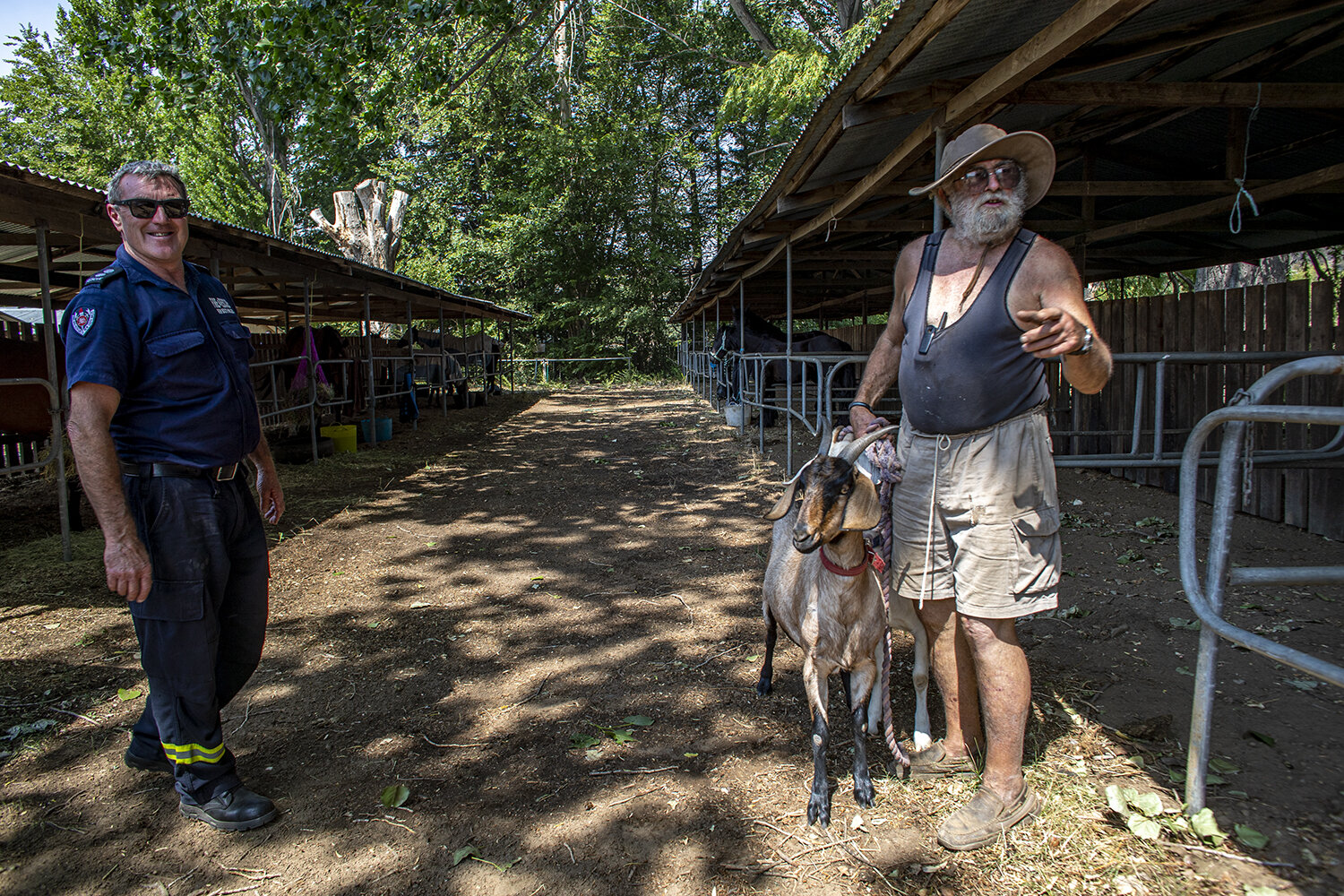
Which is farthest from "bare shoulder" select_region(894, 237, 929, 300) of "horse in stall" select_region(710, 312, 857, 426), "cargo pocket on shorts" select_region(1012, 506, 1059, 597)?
"horse in stall" select_region(710, 312, 857, 426)

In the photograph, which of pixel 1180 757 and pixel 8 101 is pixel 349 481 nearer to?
pixel 1180 757

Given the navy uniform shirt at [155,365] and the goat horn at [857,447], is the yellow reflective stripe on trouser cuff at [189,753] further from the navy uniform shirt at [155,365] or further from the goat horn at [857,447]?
the goat horn at [857,447]

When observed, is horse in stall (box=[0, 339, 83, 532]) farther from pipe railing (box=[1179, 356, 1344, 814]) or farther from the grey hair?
pipe railing (box=[1179, 356, 1344, 814])

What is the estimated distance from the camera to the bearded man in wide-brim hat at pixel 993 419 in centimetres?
219

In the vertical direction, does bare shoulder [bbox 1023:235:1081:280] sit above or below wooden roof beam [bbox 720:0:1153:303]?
below

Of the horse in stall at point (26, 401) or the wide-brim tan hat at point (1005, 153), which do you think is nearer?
the wide-brim tan hat at point (1005, 153)

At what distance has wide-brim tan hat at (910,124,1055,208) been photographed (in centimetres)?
222

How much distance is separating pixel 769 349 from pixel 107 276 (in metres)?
9.56

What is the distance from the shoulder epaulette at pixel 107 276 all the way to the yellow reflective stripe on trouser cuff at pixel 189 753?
4.78ft

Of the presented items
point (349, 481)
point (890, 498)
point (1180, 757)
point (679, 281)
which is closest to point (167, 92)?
point (349, 481)

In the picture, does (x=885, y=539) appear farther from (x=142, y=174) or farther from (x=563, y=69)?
(x=563, y=69)

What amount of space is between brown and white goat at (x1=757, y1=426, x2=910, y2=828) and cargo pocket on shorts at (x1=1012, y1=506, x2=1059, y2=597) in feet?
1.42

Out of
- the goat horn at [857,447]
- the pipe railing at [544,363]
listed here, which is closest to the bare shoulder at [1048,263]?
the goat horn at [857,447]

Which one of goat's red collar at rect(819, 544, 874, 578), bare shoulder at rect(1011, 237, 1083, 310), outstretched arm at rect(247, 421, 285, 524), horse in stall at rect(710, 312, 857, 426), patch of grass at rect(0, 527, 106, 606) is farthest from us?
horse in stall at rect(710, 312, 857, 426)
